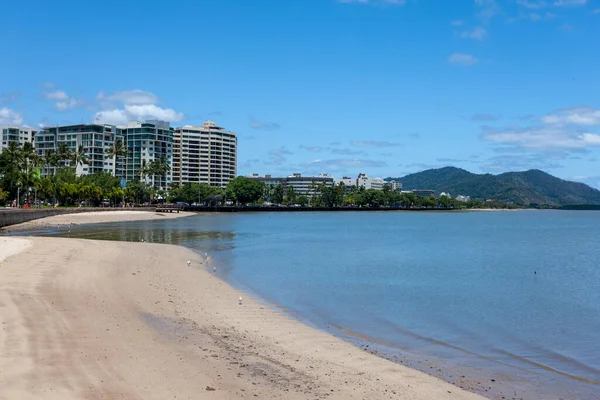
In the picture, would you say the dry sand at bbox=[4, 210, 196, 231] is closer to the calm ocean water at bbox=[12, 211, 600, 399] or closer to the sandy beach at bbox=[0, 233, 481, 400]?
the calm ocean water at bbox=[12, 211, 600, 399]

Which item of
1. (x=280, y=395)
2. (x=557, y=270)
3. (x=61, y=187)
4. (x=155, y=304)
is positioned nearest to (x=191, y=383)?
(x=280, y=395)

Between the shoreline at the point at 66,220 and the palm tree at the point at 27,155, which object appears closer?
the shoreline at the point at 66,220

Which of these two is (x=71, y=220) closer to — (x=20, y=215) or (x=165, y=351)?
(x=20, y=215)

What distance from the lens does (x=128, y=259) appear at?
33031 mm

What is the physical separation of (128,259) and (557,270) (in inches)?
1155

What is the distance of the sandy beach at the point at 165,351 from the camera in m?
9.88

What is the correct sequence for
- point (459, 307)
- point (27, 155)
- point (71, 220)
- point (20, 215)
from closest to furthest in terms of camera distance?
1. point (459, 307)
2. point (20, 215)
3. point (71, 220)
4. point (27, 155)

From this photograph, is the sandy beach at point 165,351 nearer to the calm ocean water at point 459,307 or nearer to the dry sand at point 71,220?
the calm ocean water at point 459,307

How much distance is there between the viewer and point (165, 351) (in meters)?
12.5

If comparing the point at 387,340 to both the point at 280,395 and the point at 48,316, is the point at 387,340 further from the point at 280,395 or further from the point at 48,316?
the point at 48,316

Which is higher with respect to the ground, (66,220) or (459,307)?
(66,220)

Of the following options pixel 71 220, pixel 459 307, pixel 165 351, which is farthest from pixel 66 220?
pixel 165 351

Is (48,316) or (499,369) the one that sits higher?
(48,316)

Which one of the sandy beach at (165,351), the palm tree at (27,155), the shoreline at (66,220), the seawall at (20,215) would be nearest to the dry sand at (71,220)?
the shoreline at (66,220)
